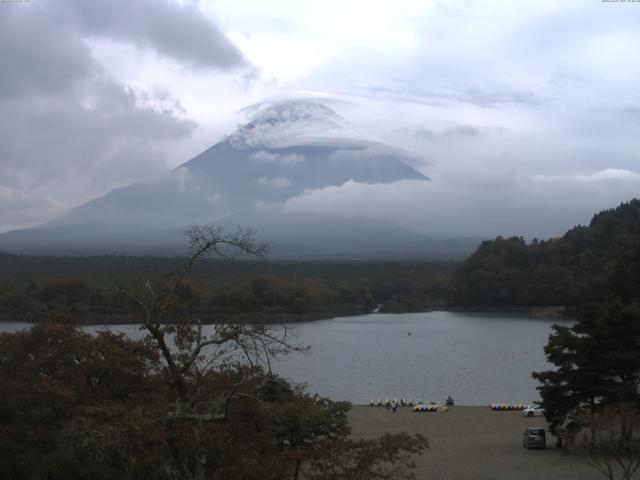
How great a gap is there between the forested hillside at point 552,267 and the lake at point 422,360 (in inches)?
278

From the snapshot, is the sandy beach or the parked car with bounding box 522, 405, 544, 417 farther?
the parked car with bounding box 522, 405, 544, 417

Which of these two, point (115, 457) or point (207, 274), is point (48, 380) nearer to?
point (115, 457)

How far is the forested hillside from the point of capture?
52969mm

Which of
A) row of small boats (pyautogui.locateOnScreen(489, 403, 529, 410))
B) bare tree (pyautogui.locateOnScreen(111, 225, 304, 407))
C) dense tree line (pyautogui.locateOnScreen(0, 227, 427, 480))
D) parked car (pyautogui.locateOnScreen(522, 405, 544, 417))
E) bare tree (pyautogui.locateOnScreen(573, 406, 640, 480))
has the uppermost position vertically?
bare tree (pyautogui.locateOnScreen(111, 225, 304, 407))

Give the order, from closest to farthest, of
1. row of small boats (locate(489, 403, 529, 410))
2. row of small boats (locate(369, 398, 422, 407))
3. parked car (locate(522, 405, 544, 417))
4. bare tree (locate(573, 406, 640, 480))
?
bare tree (locate(573, 406, 640, 480))
parked car (locate(522, 405, 544, 417))
row of small boats (locate(489, 403, 529, 410))
row of small boats (locate(369, 398, 422, 407))

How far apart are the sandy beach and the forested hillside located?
35.1m

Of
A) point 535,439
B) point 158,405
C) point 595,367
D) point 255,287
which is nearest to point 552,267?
point 255,287

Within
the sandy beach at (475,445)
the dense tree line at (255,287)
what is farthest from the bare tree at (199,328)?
the dense tree line at (255,287)

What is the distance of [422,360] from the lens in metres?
30.9

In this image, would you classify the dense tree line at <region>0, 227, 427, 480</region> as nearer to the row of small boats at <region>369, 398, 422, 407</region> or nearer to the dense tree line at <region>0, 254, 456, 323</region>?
the row of small boats at <region>369, 398, 422, 407</region>

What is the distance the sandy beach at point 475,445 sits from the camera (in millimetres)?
11781

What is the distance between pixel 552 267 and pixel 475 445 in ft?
140

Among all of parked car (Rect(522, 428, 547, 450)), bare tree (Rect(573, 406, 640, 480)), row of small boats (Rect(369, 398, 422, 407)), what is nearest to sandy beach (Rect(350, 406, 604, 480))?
parked car (Rect(522, 428, 547, 450))

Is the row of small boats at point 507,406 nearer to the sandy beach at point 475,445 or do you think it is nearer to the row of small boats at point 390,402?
the sandy beach at point 475,445
